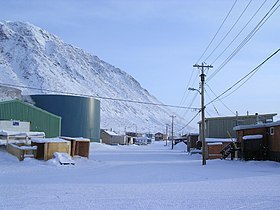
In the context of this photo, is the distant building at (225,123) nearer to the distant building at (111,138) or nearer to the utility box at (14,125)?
the utility box at (14,125)

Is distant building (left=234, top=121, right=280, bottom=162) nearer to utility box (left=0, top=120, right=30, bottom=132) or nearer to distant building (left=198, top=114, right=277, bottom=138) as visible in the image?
distant building (left=198, top=114, right=277, bottom=138)

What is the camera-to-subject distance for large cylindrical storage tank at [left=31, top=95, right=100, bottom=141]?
67.1m

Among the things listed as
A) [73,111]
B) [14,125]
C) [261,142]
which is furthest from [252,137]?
[73,111]

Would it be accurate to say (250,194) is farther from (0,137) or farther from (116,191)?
(0,137)

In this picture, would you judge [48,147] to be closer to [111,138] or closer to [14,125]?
[14,125]

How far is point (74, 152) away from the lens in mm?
Result: 33719

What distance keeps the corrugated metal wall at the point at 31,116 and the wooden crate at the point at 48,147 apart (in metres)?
15.1

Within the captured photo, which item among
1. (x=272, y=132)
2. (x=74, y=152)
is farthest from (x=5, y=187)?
(x=272, y=132)

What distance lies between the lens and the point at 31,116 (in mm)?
46469

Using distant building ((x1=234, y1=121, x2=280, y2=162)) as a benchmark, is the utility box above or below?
above

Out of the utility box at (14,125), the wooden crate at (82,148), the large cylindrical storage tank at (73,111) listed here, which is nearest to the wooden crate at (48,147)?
the wooden crate at (82,148)

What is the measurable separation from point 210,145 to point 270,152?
8291mm

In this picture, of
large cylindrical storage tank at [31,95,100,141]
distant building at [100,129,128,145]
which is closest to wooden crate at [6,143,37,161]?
large cylindrical storage tank at [31,95,100,141]

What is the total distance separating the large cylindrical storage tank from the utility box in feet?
74.5
